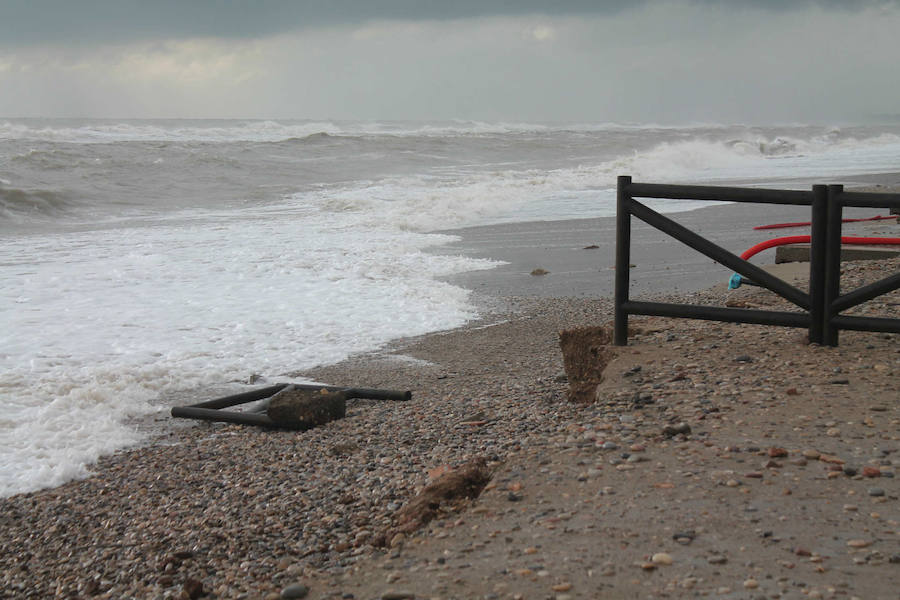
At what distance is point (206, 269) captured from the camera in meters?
11.9

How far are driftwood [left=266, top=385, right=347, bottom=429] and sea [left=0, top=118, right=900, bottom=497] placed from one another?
38.5 inches

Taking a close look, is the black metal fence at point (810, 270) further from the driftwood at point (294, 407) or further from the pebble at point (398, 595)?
the pebble at point (398, 595)

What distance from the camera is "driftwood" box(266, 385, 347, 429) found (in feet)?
18.4

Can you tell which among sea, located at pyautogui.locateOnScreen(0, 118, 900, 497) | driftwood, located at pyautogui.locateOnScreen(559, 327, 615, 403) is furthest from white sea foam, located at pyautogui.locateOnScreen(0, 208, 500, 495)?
driftwood, located at pyautogui.locateOnScreen(559, 327, 615, 403)

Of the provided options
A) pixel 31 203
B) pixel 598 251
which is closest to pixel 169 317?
pixel 598 251

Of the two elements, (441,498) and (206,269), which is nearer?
(441,498)

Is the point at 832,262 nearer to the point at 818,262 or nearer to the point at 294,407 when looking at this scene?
the point at 818,262

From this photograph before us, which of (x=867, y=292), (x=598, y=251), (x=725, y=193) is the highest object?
(x=725, y=193)

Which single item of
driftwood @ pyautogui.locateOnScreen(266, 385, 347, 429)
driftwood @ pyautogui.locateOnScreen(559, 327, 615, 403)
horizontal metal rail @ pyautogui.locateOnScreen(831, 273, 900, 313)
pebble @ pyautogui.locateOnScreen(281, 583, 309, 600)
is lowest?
pebble @ pyautogui.locateOnScreen(281, 583, 309, 600)

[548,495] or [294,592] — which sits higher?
[548,495]

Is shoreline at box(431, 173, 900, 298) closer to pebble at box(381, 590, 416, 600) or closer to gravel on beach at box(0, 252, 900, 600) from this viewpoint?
gravel on beach at box(0, 252, 900, 600)

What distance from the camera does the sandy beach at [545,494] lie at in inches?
125

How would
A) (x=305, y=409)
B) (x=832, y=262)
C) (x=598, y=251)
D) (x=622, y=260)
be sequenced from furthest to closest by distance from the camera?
(x=598, y=251) → (x=622, y=260) → (x=305, y=409) → (x=832, y=262)

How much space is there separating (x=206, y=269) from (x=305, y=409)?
6.77 meters
